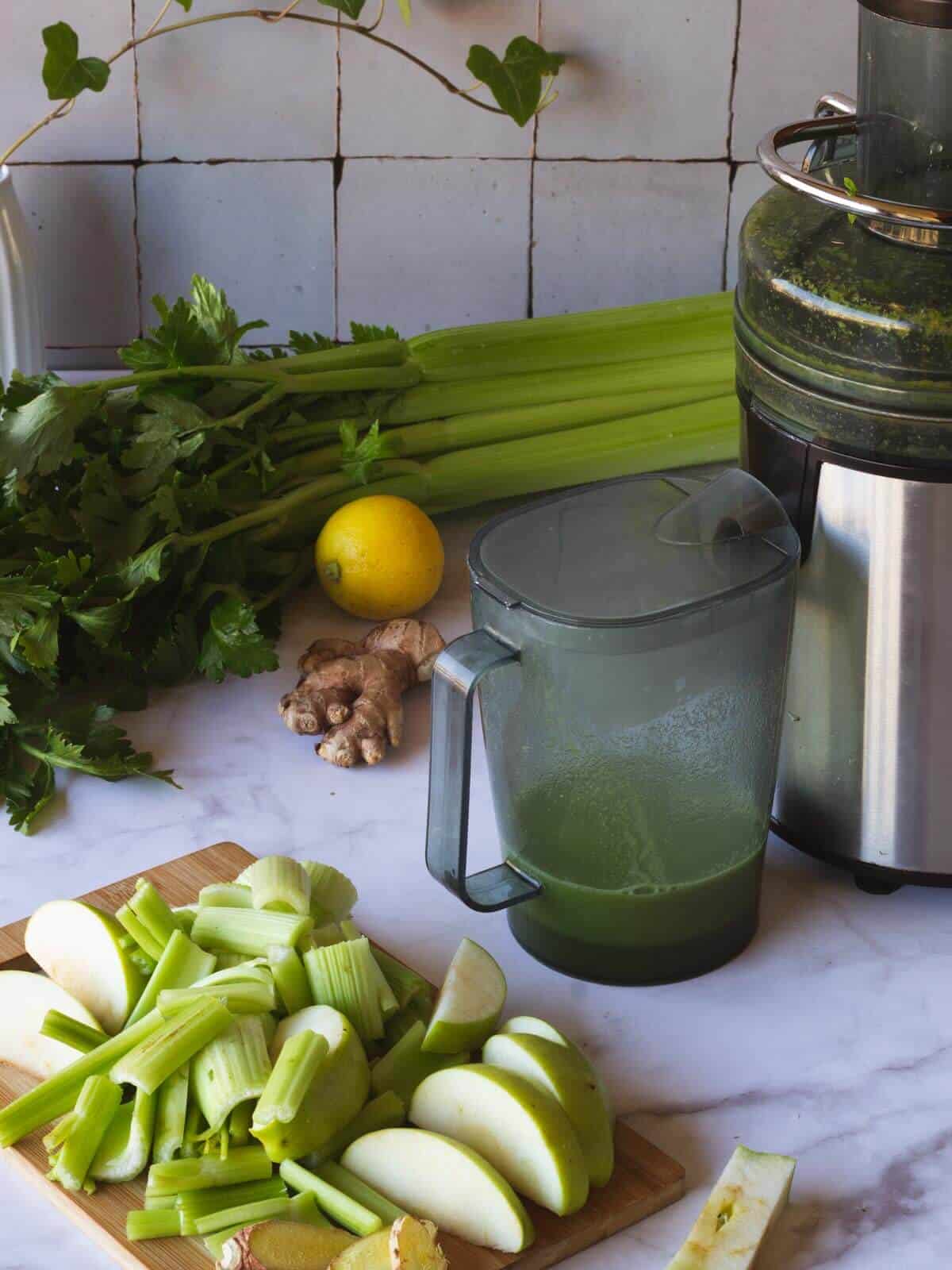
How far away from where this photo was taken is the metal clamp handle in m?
0.74

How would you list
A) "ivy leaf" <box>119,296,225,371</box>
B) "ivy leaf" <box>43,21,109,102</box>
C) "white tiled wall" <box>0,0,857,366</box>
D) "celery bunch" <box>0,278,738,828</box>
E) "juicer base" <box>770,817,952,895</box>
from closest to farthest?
"juicer base" <box>770,817,952,895</box>, "celery bunch" <box>0,278,738,828</box>, "ivy leaf" <box>119,296,225,371</box>, "ivy leaf" <box>43,21,109,102</box>, "white tiled wall" <box>0,0,857,366</box>

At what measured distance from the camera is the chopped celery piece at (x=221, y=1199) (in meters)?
0.69

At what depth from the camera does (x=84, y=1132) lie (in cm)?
72

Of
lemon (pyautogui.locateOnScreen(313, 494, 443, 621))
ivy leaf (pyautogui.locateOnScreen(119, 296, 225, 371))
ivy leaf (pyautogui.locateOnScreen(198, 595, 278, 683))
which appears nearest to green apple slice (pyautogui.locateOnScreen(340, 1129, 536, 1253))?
ivy leaf (pyautogui.locateOnScreen(198, 595, 278, 683))

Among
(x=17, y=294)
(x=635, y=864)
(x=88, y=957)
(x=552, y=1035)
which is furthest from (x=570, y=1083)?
(x=17, y=294)

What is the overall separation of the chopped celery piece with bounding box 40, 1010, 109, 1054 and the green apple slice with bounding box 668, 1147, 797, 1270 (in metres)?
0.29

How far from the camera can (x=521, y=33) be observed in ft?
4.52

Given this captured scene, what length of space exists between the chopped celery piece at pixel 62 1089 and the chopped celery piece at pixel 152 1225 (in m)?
0.08


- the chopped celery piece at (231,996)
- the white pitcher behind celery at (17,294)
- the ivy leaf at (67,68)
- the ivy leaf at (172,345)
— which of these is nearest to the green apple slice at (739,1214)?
the chopped celery piece at (231,996)

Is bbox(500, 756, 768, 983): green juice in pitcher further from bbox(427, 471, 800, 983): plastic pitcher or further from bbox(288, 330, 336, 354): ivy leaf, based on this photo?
bbox(288, 330, 336, 354): ivy leaf

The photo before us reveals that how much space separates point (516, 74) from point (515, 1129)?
947 mm

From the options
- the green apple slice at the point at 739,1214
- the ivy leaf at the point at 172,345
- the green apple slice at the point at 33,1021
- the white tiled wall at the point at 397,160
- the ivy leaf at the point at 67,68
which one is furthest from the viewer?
the white tiled wall at the point at 397,160

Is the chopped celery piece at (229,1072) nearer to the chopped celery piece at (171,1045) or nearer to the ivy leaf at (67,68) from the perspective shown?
the chopped celery piece at (171,1045)

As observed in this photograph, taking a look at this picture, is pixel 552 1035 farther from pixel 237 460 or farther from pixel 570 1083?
pixel 237 460
